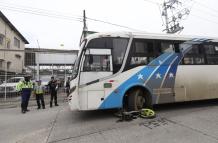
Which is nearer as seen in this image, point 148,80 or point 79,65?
point 79,65

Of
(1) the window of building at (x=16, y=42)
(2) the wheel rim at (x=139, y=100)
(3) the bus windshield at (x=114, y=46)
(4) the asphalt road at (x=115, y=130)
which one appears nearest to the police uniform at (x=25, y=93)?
(4) the asphalt road at (x=115, y=130)

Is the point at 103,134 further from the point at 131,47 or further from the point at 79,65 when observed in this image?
the point at 131,47

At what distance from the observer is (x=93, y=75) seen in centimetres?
709

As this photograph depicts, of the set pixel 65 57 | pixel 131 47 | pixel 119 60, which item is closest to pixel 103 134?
pixel 119 60

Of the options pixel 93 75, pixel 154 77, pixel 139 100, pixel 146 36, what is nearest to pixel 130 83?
pixel 139 100

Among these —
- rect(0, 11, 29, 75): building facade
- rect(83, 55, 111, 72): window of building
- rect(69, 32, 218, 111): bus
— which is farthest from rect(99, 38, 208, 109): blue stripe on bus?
rect(0, 11, 29, 75): building facade

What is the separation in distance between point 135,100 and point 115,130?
1.95 m

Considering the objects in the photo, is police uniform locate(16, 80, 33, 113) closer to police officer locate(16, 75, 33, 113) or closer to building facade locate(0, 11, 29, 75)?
police officer locate(16, 75, 33, 113)

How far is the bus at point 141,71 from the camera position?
7082mm

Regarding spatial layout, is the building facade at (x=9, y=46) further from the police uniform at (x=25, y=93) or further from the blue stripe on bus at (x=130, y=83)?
the blue stripe on bus at (x=130, y=83)

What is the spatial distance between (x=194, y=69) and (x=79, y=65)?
488cm

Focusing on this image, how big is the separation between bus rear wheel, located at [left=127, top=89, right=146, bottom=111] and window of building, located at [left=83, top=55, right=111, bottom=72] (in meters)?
1.39

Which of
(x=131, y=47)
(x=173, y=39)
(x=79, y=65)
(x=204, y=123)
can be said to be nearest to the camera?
(x=204, y=123)

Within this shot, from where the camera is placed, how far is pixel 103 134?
18.5 feet
